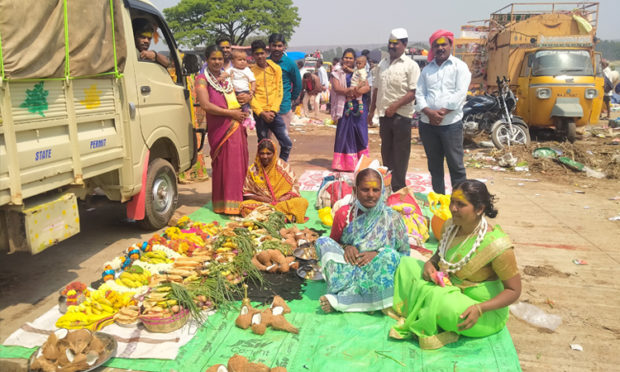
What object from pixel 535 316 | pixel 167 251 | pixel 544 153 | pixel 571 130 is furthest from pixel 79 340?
pixel 571 130

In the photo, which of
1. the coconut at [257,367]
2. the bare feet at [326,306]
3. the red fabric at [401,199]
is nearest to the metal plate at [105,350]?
the coconut at [257,367]

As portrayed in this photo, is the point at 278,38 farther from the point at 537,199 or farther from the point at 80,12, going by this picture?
the point at 537,199

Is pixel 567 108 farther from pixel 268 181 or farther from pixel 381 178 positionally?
pixel 381 178

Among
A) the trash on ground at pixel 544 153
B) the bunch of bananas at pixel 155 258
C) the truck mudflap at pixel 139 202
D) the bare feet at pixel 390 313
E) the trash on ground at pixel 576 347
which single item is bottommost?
the trash on ground at pixel 576 347

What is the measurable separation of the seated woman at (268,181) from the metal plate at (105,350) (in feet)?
9.63

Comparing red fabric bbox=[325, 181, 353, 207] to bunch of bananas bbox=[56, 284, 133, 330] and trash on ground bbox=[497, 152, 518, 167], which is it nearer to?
bunch of bananas bbox=[56, 284, 133, 330]

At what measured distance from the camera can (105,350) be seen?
8.74 feet

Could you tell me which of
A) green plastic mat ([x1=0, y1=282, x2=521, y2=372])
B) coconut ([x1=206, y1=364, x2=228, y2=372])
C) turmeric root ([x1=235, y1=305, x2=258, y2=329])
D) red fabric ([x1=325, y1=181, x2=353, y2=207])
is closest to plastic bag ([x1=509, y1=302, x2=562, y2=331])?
green plastic mat ([x1=0, y1=282, x2=521, y2=372])

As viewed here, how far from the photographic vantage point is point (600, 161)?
832cm

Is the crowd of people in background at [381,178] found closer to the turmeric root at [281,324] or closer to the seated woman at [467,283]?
the seated woman at [467,283]

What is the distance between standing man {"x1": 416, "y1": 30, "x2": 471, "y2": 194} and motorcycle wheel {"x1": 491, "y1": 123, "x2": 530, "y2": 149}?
14.9ft

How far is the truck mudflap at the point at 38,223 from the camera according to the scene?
10.2 ft

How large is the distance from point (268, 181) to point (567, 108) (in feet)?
25.9

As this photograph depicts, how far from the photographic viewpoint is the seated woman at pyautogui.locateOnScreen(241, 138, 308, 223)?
568cm
